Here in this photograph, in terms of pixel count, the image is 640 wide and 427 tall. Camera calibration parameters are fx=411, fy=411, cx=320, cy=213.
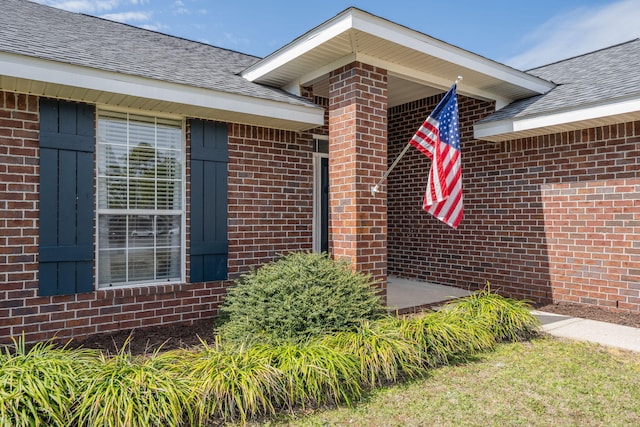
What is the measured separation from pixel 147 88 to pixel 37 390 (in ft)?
10.8

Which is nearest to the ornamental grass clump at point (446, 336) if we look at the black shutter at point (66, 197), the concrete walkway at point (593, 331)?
the concrete walkway at point (593, 331)

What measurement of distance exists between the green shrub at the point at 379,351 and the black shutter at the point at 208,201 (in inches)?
89.4

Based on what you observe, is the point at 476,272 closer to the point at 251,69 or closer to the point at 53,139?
the point at 251,69

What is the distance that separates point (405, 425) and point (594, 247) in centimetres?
469

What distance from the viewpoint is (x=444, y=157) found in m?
5.05

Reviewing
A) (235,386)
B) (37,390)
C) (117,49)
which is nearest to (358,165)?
(235,386)

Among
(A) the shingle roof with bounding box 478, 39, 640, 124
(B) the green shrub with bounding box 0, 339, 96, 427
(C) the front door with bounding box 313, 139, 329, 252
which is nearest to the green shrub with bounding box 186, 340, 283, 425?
(B) the green shrub with bounding box 0, 339, 96, 427

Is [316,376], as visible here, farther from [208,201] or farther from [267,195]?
[267,195]

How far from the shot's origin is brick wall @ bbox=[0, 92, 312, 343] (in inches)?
170

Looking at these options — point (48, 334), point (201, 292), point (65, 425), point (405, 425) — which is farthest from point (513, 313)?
point (48, 334)

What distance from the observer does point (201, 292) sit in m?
5.49

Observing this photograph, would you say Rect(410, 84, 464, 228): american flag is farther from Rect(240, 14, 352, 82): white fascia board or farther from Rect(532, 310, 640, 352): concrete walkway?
Rect(532, 310, 640, 352): concrete walkway

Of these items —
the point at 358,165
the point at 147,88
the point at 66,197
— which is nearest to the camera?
the point at 66,197

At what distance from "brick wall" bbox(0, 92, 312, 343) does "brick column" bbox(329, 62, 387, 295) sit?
90 cm
